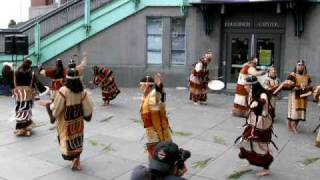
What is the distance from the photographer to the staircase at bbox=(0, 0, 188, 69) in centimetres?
1909

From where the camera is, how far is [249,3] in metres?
17.2

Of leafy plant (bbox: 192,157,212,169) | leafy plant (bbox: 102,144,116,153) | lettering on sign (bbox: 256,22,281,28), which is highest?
lettering on sign (bbox: 256,22,281,28)

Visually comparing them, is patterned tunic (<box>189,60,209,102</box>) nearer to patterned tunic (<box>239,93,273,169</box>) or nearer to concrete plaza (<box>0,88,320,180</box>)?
concrete plaza (<box>0,88,320,180</box>)

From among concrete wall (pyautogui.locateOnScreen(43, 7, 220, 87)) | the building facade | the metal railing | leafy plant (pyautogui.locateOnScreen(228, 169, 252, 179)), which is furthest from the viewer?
the metal railing

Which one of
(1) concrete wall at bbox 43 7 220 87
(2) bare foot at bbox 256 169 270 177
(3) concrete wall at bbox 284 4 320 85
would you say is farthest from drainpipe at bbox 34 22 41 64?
(2) bare foot at bbox 256 169 270 177

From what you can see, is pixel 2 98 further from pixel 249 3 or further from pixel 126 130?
pixel 249 3

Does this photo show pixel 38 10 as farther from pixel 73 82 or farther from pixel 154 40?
pixel 73 82

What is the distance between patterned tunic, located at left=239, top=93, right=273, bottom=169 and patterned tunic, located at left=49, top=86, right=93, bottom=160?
108 inches

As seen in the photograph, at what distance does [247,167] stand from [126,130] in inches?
148

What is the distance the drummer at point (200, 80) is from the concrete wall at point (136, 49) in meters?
3.63

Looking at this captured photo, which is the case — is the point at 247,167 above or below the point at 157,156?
below

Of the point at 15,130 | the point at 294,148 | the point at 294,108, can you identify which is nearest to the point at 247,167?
the point at 294,148

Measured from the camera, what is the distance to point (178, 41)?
62.2 ft

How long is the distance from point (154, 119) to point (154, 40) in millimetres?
11990
